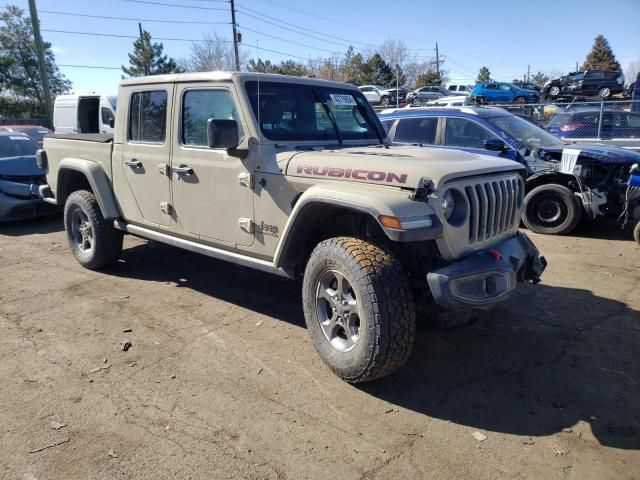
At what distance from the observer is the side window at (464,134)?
7.72 meters

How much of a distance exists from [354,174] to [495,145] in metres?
4.45

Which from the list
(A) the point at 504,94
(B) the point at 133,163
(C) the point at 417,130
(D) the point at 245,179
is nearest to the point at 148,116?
(B) the point at 133,163

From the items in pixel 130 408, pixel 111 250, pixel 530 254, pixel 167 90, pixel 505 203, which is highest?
pixel 167 90

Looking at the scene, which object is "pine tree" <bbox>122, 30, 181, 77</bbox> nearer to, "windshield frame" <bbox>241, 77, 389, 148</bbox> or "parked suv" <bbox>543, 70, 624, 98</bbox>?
"parked suv" <bbox>543, 70, 624, 98</bbox>

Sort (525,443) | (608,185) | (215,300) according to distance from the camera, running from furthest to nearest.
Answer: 1. (608,185)
2. (215,300)
3. (525,443)

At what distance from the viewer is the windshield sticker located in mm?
4527

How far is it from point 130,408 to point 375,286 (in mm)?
1704

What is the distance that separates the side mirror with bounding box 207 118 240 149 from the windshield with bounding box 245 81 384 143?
0.30 meters

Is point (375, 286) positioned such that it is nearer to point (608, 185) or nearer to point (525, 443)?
point (525, 443)

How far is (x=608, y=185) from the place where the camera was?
705cm

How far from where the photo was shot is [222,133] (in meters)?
3.57

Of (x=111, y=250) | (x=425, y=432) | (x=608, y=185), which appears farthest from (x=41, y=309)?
(x=608, y=185)

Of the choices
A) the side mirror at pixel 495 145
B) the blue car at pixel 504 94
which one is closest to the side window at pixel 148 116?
the side mirror at pixel 495 145

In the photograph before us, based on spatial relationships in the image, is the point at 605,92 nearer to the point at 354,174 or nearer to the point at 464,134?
the point at 464,134
